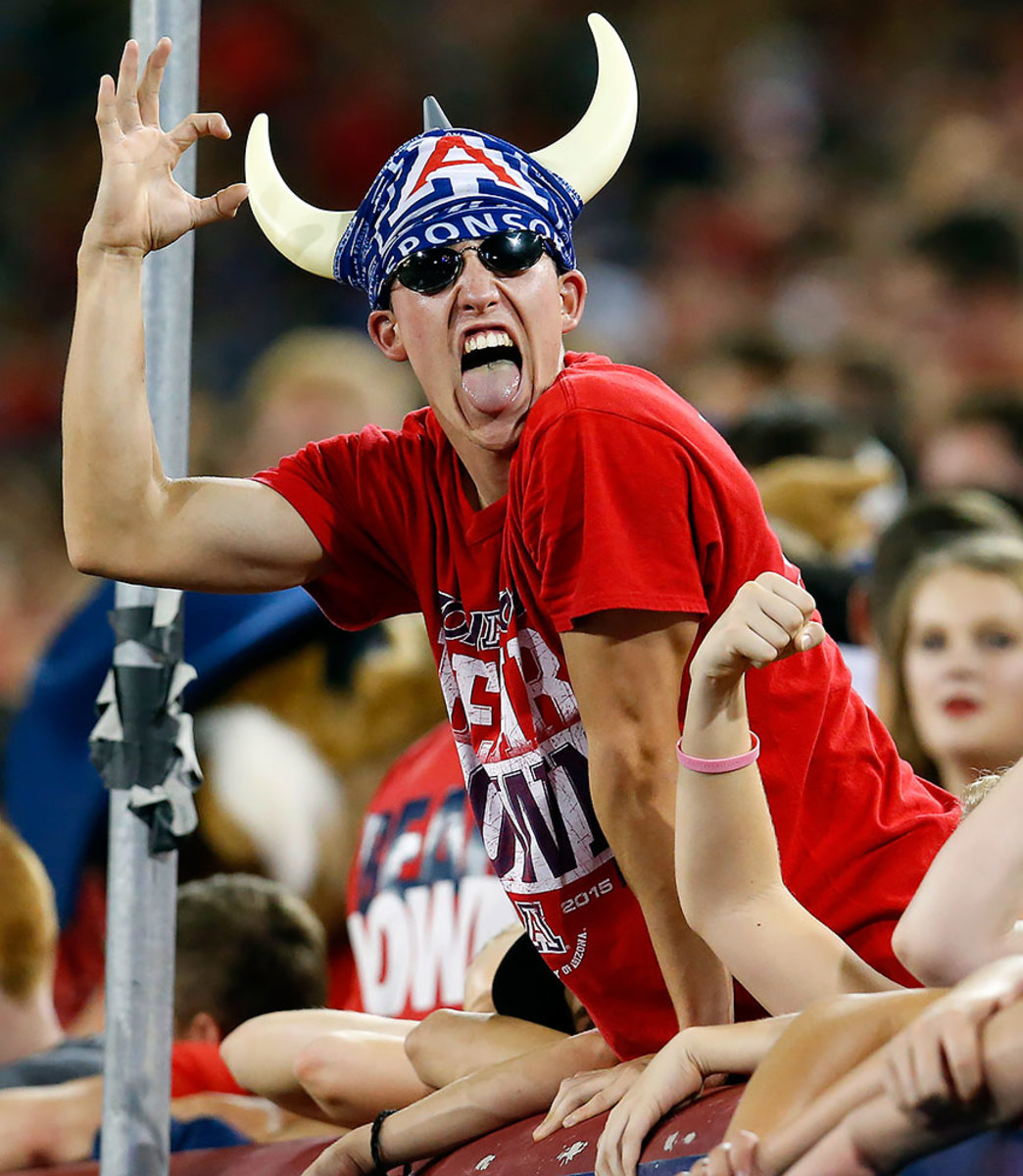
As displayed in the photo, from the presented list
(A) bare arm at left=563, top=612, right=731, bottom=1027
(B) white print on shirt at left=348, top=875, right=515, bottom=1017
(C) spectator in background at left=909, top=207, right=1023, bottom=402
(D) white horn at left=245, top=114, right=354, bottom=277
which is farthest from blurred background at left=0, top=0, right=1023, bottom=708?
(A) bare arm at left=563, top=612, right=731, bottom=1027

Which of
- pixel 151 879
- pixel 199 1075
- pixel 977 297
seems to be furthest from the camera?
pixel 977 297

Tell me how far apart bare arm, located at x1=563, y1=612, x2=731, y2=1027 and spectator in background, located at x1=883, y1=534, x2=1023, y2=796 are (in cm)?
148

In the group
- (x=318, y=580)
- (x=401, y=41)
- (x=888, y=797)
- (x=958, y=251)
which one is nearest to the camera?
(x=888, y=797)

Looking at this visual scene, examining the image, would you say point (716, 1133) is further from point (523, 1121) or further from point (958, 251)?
point (958, 251)

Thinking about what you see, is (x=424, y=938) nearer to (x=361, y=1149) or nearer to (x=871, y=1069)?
(x=361, y=1149)

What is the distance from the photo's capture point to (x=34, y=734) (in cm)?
423

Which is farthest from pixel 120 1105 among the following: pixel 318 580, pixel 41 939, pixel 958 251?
pixel 958 251

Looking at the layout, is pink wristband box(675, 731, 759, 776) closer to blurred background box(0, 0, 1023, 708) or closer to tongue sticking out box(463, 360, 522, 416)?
tongue sticking out box(463, 360, 522, 416)

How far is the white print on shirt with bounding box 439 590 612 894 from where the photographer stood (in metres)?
2.07

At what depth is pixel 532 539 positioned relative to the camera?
2.00 metres

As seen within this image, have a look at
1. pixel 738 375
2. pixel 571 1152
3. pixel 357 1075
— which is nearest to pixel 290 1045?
pixel 357 1075

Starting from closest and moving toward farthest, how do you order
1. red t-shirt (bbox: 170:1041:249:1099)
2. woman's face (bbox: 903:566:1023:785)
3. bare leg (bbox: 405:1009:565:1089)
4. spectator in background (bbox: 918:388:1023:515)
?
bare leg (bbox: 405:1009:565:1089) → red t-shirt (bbox: 170:1041:249:1099) → woman's face (bbox: 903:566:1023:785) → spectator in background (bbox: 918:388:1023:515)

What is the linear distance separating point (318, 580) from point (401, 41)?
6.31 metres

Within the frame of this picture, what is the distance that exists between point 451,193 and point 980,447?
4027 mm
